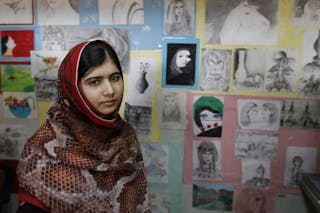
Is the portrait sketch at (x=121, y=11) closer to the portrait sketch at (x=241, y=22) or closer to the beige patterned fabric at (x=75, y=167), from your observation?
the portrait sketch at (x=241, y=22)

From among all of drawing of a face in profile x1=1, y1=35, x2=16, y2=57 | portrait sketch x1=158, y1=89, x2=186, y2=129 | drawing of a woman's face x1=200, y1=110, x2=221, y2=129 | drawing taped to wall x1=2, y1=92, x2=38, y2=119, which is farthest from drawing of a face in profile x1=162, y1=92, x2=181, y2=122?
drawing of a face in profile x1=1, y1=35, x2=16, y2=57

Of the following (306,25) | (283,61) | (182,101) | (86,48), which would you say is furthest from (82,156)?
(306,25)

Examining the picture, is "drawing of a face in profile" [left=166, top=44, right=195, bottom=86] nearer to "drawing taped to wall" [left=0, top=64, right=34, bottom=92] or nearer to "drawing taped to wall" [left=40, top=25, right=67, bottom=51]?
"drawing taped to wall" [left=40, top=25, right=67, bottom=51]

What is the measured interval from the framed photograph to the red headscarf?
45 centimetres

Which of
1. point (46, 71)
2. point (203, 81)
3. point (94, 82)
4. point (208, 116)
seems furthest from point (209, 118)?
point (46, 71)

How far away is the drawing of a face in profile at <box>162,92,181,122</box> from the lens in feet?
4.02

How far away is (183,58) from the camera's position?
1.19 m

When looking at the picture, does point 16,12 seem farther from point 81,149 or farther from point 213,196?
point 213,196

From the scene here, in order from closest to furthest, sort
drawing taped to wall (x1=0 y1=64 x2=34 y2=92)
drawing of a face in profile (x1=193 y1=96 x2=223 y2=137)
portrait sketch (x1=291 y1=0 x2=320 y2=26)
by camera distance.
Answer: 1. portrait sketch (x1=291 y1=0 x2=320 y2=26)
2. drawing of a face in profile (x1=193 y1=96 x2=223 y2=137)
3. drawing taped to wall (x1=0 y1=64 x2=34 y2=92)

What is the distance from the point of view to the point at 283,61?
3.74 ft

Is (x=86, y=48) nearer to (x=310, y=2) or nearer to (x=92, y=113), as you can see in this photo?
(x=92, y=113)

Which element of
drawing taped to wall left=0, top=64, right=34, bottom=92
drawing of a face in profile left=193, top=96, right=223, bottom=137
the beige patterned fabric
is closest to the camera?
the beige patterned fabric

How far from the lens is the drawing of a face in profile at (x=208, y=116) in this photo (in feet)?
3.94

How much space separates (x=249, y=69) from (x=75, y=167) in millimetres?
784
